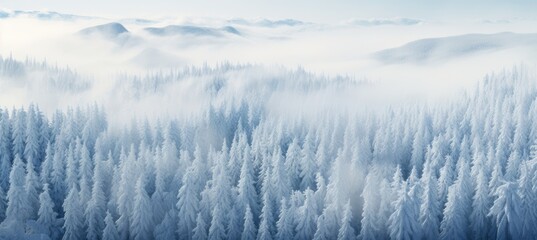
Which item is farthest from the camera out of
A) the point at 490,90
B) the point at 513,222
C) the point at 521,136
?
the point at 490,90

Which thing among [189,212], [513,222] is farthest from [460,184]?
[189,212]

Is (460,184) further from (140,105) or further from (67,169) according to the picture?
(140,105)

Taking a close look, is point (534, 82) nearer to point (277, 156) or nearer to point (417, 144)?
point (417, 144)

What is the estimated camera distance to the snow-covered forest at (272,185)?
75.3 metres

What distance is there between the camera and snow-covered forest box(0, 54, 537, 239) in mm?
75312

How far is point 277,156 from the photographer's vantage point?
293 ft

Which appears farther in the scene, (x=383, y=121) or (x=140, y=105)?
(x=140, y=105)

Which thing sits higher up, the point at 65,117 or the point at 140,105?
the point at 65,117

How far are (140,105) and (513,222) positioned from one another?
14413 centimetres

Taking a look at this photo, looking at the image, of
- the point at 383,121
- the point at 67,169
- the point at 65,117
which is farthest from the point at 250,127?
the point at 67,169

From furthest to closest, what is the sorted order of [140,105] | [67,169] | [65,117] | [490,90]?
1. [140,105]
2. [490,90]
3. [65,117]
4. [67,169]

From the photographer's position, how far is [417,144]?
10681 cm

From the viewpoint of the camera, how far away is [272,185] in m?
84.8

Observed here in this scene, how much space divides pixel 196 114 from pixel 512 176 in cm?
7995
